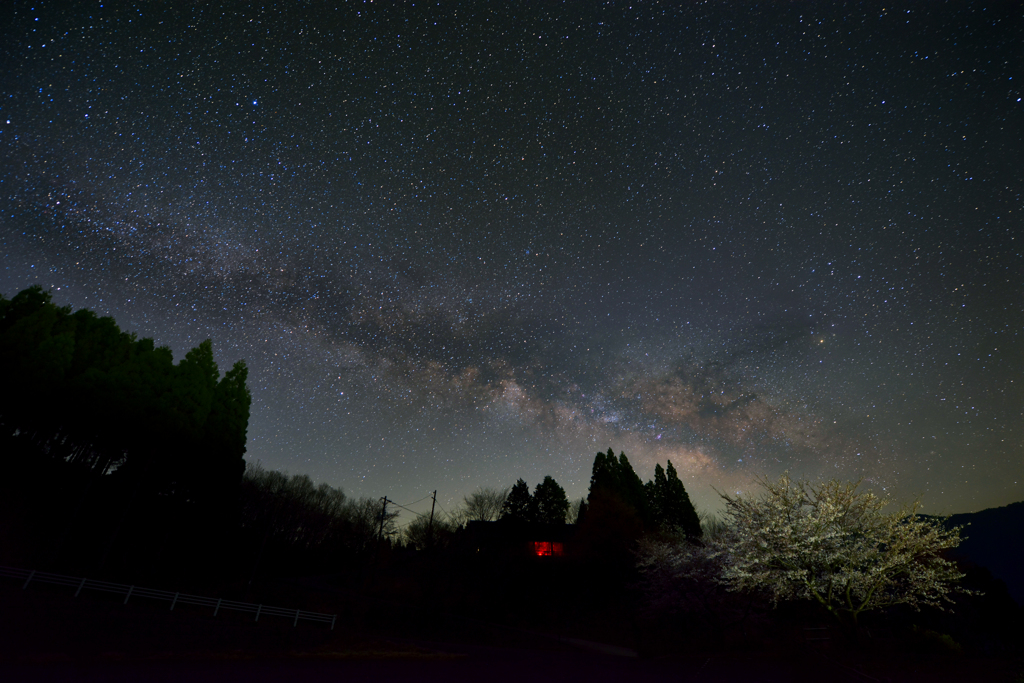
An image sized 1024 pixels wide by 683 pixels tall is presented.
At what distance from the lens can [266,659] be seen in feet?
47.3

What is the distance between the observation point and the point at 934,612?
28.6 meters

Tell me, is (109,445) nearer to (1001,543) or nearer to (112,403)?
(112,403)

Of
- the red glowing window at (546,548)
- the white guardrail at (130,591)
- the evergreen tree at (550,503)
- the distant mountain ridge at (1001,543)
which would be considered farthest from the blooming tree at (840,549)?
the distant mountain ridge at (1001,543)

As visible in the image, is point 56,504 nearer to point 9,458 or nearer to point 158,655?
point 9,458

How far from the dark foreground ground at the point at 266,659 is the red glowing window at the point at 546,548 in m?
37.2

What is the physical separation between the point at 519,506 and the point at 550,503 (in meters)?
4.63

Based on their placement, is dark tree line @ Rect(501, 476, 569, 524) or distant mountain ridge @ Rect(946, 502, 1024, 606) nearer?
dark tree line @ Rect(501, 476, 569, 524)

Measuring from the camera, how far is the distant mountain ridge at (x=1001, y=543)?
142m

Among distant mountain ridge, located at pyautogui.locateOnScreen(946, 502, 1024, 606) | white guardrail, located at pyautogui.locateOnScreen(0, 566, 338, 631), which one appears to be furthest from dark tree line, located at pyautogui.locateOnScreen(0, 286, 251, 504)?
distant mountain ridge, located at pyautogui.locateOnScreen(946, 502, 1024, 606)

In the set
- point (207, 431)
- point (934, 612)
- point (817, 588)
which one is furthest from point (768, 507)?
point (207, 431)

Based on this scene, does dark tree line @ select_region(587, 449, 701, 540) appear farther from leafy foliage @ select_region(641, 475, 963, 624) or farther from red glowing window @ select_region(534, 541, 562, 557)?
leafy foliage @ select_region(641, 475, 963, 624)

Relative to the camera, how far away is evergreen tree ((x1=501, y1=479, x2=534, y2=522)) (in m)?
63.1

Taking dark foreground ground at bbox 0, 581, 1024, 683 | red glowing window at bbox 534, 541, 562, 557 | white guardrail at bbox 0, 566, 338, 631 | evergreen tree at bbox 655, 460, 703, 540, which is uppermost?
evergreen tree at bbox 655, 460, 703, 540

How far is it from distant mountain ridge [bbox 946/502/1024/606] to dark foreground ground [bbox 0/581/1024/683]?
609 ft
